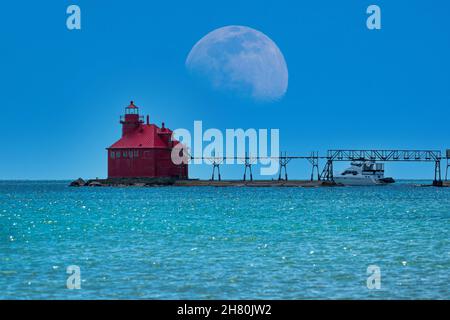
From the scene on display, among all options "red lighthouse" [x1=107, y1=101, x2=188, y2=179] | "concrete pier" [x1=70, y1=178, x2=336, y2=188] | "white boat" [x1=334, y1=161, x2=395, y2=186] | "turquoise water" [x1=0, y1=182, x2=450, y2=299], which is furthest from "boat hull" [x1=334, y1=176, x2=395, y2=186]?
"turquoise water" [x1=0, y1=182, x2=450, y2=299]

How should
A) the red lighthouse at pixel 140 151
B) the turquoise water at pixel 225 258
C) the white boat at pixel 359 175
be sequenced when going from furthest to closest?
the white boat at pixel 359 175
the red lighthouse at pixel 140 151
the turquoise water at pixel 225 258

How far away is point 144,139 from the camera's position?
134 meters

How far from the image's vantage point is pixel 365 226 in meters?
45.6

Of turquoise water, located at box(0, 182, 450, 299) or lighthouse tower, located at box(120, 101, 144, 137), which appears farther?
lighthouse tower, located at box(120, 101, 144, 137)

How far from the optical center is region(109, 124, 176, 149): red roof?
437 ft

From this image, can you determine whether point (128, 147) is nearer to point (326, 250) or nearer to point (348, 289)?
point (326, 250)

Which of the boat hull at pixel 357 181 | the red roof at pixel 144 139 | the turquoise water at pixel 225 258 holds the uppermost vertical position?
the red roof at pixel 144 139

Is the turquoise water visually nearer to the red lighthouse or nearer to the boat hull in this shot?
the red lighthouse

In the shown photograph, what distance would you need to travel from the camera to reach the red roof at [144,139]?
13312cm

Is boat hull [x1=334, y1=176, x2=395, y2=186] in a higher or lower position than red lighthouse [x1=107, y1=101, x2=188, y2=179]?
lower

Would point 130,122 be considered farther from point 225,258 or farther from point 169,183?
point 225,258

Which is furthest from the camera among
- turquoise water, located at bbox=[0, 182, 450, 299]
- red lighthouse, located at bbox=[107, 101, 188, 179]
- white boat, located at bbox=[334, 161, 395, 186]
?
white boat, located at bbox=[334, 161, 395, 186]

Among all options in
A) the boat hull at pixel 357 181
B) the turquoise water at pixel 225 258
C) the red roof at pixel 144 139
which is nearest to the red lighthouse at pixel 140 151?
the red roof at pixel 144 139

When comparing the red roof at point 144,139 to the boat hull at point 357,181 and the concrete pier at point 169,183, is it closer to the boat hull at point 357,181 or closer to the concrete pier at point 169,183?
the concrete pier at point 169,183
